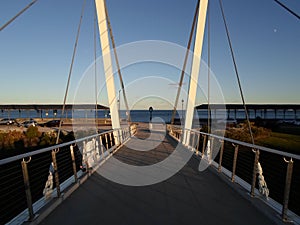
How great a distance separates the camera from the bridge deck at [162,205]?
8.25 ft

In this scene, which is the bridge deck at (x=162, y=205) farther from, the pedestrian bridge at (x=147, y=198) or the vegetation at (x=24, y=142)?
the vegetation at (x=24, y=142)

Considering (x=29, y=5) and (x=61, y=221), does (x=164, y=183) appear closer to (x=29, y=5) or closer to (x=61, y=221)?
(x=61, y=221)

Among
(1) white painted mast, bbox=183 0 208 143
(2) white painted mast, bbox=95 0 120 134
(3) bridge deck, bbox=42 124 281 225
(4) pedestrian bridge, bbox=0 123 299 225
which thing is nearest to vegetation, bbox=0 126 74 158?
(2) white painted mast, bbox=95 0 120 134

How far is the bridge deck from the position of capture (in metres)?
2.51

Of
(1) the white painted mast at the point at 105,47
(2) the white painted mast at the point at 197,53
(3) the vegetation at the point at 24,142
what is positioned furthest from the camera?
(3) the vegetation at the point at 24,142

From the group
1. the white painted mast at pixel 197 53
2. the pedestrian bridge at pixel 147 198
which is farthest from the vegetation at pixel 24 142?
the pedestrian bridge at pixel 147 198

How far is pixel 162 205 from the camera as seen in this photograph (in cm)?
293

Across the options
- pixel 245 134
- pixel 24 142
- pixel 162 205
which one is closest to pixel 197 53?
pixel 162 205

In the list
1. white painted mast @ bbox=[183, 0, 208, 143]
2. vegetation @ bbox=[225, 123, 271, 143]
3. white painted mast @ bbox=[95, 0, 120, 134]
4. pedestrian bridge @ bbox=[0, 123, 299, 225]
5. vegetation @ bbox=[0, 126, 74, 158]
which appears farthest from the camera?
vegetation @ bbox=[225, 123, 271, 143]

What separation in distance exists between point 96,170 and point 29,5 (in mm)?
2845

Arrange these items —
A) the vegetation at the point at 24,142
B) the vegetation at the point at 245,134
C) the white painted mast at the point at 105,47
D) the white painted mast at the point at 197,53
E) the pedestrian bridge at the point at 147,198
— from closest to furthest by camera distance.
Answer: the pedestrian bridge at the point at 147,198
the white painted mast at the point at 197,53
the white painted mast at the point at 105,47
the vegetation at the point at 24,142
the vegetation at the point at 245,134

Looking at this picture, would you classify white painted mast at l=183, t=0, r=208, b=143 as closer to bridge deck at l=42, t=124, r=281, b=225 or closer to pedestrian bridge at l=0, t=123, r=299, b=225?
pedestrian bridge at l=0, t=123, r=299, b=225

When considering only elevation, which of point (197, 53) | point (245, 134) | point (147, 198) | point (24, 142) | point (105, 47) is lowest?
point (24, 142)

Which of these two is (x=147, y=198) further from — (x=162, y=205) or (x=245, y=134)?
(x=245, y=134)
